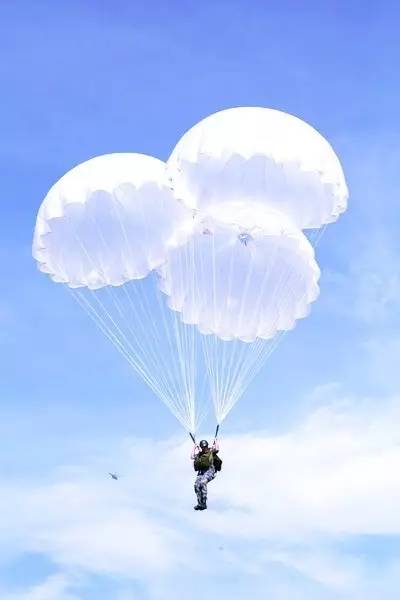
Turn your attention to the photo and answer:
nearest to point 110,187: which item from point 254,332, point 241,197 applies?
point 241,197

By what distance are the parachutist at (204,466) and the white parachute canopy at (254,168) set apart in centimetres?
576

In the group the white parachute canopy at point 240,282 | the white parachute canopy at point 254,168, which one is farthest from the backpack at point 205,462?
the white parachute canopy at point 254,168

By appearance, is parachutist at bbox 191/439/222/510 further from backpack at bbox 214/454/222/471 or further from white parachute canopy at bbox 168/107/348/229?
white parachute canopy at bbox 168/107/348/229

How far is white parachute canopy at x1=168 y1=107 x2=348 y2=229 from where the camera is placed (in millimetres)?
32094

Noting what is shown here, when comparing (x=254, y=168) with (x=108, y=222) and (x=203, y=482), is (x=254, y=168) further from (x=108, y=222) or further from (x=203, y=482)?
(x=203, y=482)

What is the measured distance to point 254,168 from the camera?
3244 centimetres

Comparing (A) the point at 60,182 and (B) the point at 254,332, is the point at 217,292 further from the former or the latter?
Answer: (A) the point at 60,182

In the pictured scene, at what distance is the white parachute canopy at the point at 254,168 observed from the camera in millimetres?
32094

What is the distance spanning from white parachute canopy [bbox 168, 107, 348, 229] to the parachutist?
5.76 metres

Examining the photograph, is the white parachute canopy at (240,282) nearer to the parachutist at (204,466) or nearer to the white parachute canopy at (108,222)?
the white parachute canopy at (108,222)

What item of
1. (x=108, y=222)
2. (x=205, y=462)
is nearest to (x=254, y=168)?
(x=108, y=222)

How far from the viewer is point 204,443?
3378 centimetres

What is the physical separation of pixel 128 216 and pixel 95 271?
6.07 ft

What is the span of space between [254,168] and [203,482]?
786 centimetres
